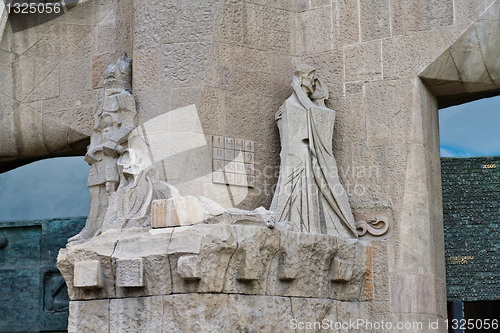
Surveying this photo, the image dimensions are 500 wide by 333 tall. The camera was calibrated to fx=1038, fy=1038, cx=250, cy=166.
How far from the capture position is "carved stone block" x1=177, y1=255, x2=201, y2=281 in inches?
308

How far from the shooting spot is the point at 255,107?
30.6 feet

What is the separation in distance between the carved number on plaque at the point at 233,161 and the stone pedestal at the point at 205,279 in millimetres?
921

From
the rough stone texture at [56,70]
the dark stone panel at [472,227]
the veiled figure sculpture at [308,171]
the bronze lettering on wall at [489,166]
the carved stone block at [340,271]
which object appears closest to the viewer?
the carved stone block at [340,271]

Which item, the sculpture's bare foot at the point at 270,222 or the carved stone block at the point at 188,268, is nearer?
the carved stone block at the point at 188,268

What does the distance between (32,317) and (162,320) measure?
2.77 meters

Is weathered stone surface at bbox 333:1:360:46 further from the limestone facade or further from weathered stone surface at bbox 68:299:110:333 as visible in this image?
weathered stone surface at bbox 68:299:110:333

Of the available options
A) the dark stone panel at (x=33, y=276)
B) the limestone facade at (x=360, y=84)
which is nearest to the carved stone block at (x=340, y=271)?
the limestone facade at (x=360, y=84)

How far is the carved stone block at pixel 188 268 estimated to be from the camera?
308 inches

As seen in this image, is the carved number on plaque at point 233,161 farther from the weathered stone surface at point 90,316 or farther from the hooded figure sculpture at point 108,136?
the weathered stone surface at point 90,316

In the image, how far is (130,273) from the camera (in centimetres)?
807

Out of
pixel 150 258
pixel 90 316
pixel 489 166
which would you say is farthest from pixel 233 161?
pixel 489 166

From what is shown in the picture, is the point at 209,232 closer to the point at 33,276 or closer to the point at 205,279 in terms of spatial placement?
the point at 205,279

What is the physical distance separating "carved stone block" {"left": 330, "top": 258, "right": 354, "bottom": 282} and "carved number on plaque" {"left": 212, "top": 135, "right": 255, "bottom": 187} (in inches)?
42.2

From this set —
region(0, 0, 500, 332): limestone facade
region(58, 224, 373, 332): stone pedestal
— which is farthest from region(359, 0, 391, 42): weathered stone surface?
region(58, 224, 373, 332): stone pedestal
